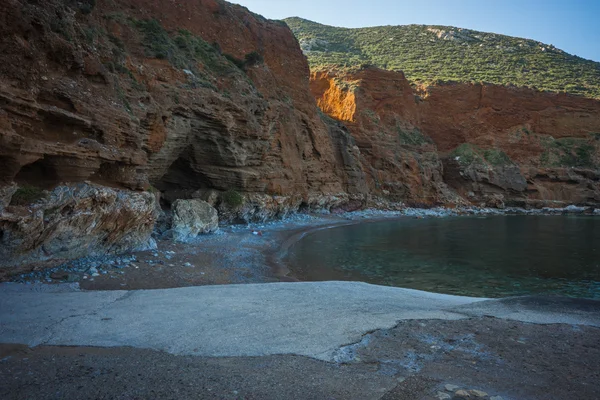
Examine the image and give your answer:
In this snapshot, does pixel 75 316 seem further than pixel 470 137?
No

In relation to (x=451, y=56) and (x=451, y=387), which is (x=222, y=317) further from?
(x=451, y=56)

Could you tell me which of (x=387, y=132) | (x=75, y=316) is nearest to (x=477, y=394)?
(x=75, y=316)

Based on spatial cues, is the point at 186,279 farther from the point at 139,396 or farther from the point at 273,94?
the point at 273,94

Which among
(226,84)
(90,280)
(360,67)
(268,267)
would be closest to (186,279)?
(90,280)

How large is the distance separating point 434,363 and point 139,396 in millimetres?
3026

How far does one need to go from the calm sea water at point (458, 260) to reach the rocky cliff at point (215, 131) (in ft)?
20.9

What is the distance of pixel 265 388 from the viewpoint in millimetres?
3490

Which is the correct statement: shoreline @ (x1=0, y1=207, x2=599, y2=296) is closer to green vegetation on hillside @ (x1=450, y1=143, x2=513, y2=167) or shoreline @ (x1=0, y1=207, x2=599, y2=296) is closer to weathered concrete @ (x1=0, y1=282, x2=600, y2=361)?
weathered concrete @ (x1=0, y1=282, x2=600, y2=361)

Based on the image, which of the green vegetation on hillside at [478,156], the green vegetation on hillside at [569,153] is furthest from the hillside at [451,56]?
the green vegetation on hillside at [478,156]

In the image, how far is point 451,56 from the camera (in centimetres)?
7281

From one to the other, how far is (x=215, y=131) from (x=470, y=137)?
45.8 m

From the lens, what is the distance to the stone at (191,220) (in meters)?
15.9

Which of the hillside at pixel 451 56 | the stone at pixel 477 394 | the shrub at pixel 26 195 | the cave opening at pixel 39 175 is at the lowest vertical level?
the stone at pixel 477 394

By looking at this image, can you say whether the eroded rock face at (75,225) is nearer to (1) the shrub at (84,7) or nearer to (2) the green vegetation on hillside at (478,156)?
(1) the shrub at (84,7)
